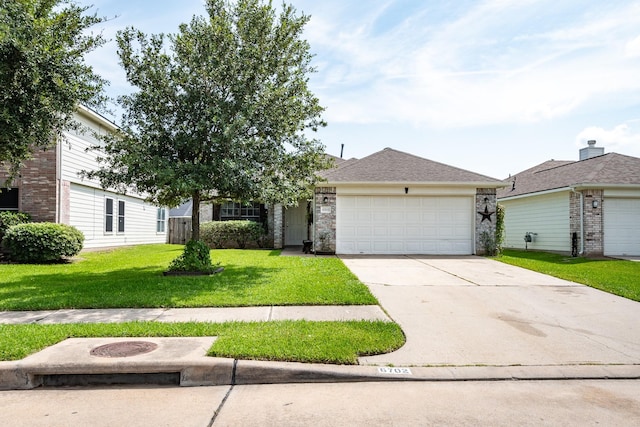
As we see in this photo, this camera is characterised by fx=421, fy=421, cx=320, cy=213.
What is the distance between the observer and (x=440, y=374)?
4293 mm

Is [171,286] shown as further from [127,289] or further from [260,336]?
[260,336]

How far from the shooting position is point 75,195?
49.2ft

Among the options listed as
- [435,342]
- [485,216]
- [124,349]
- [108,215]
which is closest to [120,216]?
[108,215]

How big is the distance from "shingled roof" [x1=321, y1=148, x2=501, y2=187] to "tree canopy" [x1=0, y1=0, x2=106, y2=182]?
8.39 metres

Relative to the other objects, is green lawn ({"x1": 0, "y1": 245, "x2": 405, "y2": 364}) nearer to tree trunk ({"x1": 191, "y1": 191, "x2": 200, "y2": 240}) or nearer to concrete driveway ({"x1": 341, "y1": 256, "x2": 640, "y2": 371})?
concrete driveway ({"x1": 341, "y1": 256, "x2": 640, "y2": 371})

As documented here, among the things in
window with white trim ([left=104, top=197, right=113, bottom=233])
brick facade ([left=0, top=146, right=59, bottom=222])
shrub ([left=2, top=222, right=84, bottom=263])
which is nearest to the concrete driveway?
shrub ([left=2, top=222, right=84, bottom=263])

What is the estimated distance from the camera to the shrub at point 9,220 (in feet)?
42.7

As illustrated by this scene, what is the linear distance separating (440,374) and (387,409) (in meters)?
1.00

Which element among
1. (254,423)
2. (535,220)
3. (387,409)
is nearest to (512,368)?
(387,409)

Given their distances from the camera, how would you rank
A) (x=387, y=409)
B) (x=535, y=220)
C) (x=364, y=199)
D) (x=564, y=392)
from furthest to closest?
1. (x=535, y=220)
2. (x=364, y=199)
3. (x=564, y=392)
4. (x=387, y=409)

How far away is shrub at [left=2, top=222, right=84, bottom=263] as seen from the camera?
12.4m

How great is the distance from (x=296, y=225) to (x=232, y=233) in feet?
11.0

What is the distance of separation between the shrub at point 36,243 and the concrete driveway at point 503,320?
8.95m

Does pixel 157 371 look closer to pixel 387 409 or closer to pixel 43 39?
pixel 387 409
